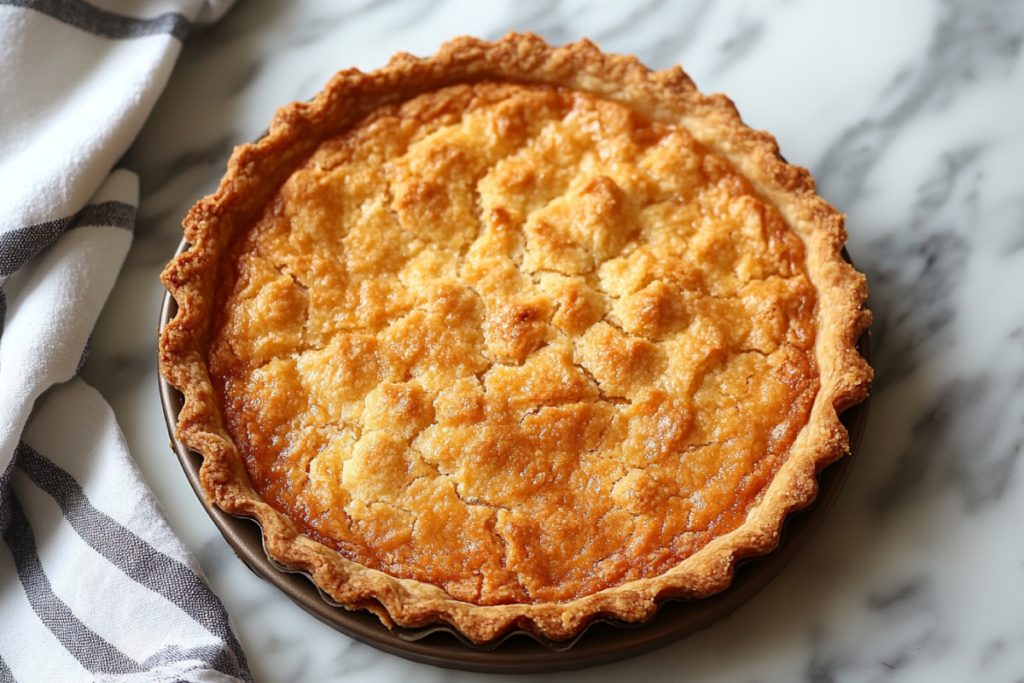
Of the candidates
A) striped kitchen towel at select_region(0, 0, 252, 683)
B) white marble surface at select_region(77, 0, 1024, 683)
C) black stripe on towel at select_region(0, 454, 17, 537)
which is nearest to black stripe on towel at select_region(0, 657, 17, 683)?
striped kitchen towel at select_region(0, 0, 252, 683)

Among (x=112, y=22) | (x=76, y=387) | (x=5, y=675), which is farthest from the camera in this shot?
(x=112, y=22)

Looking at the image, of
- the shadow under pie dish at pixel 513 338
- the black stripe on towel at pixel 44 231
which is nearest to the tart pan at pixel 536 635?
the shadow under pie dish at pixel 513 338

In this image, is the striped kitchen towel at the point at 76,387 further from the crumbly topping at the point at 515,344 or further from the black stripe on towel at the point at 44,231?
the crumbly topping at the point at 515,344

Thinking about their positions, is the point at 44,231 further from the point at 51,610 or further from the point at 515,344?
the point at 515,344

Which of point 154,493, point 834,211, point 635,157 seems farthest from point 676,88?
point 154,493

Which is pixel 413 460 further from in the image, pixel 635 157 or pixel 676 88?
pixel 676 88

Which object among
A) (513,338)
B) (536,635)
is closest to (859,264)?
(513,338)
